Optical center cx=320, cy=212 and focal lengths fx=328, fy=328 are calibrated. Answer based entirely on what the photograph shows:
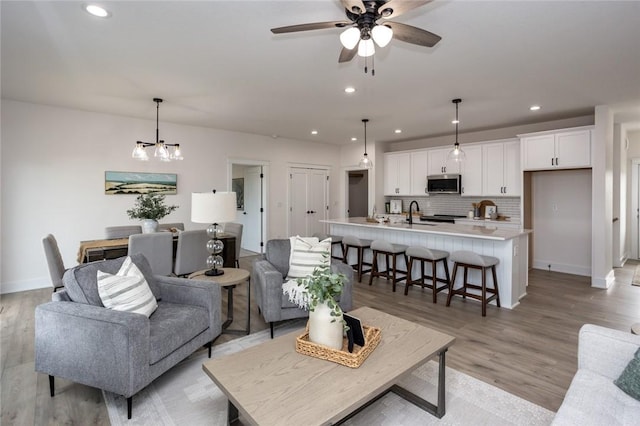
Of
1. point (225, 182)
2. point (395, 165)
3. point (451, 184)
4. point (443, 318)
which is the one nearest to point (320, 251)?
point (443, 318)

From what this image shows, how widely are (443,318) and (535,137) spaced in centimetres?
372

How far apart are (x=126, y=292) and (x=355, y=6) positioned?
2277mm

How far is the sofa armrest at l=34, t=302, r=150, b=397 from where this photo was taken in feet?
6.18

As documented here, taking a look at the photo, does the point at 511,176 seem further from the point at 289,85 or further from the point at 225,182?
the point at 225,182

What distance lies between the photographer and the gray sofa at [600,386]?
4.28ft

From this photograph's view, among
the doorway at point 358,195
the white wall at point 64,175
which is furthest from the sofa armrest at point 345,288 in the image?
the doorway at point 358,195

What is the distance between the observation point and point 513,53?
2.96 metres

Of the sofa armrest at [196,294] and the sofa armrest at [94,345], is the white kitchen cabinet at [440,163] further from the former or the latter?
the sofa armrest at [94,345]

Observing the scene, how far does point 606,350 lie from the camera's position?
5.28 ft

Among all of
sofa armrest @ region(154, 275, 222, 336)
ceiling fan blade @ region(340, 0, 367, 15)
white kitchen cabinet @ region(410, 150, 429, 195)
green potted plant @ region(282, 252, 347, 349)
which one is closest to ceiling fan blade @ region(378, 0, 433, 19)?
ceiling fan blade @ region(340, 0, 367, 15)

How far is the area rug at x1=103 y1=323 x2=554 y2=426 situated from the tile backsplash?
15.4ft

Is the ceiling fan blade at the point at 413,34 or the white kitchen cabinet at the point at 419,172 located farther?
the white kitchen cabinet at the point at 419,172

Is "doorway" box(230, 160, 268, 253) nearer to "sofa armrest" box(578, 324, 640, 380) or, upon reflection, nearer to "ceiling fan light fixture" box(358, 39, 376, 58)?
"ceiling fan light fixture" box(358, 39, 376, 58)

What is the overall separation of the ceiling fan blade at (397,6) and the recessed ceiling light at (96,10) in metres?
1.91
